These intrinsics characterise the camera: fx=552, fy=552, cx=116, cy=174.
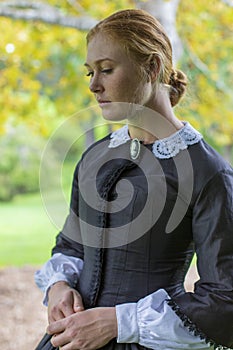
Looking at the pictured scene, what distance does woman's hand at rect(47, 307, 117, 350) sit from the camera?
3.32ft

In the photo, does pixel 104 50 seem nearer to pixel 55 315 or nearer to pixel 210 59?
pixel 55 315

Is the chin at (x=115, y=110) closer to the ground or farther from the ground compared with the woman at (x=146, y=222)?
farther from the ground

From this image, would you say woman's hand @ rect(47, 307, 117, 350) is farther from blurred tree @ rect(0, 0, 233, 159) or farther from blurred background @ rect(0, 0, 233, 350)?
blurred tree @ rect(0, 0, 233, 159)

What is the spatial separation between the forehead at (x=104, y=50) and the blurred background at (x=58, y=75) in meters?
1.32

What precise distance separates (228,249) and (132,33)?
0.45 m

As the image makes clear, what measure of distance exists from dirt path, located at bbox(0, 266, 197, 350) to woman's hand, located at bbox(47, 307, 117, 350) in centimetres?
171

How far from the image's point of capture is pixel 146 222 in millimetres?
1062

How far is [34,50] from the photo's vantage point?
4.21 m

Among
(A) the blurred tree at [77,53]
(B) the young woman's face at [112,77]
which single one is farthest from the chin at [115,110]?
(A) the blurred tree at [77,53]

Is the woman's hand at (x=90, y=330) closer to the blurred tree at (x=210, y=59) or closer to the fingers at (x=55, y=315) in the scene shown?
the fingers at (x=55, y=315)

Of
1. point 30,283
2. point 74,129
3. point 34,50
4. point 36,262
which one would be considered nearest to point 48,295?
point 74,129

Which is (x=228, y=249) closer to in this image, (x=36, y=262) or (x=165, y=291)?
(x=165, y=291)

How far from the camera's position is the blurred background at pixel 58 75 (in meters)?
3.07

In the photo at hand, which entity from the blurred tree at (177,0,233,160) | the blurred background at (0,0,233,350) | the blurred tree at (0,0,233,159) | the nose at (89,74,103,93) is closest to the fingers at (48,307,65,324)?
the nose at (89,74,103,93)
